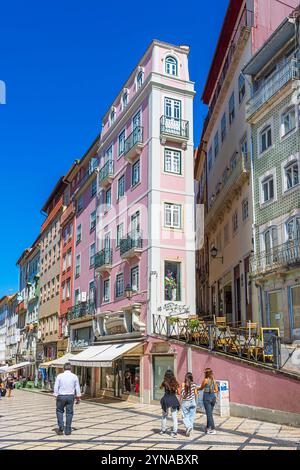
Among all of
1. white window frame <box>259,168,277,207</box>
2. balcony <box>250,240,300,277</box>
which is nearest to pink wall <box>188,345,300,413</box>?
balcony <box>250,240,300,277</box>

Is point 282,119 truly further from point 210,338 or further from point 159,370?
point 159,370

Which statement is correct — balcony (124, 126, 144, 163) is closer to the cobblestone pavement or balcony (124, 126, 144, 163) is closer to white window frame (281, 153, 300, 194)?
white window frame (281, 153, 300, 194)

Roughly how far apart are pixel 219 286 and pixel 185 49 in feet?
45.8

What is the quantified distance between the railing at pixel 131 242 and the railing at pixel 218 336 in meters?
3.92

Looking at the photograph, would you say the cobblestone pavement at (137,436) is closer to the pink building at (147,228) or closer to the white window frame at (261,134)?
the pink building at (147,228)

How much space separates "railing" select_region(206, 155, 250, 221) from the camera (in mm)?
24906

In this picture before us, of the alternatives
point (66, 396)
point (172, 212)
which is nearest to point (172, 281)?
point (172, 212)

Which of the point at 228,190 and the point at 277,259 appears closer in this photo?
the point at 277,259

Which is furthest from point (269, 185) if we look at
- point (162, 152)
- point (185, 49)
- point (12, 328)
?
point (12, 328)

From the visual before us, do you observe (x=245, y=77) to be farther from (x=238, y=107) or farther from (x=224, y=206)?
(x=224, y=206)

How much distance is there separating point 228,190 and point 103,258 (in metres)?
8.00

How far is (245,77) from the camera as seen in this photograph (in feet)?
84.9

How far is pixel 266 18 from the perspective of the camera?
2612 centimetres
